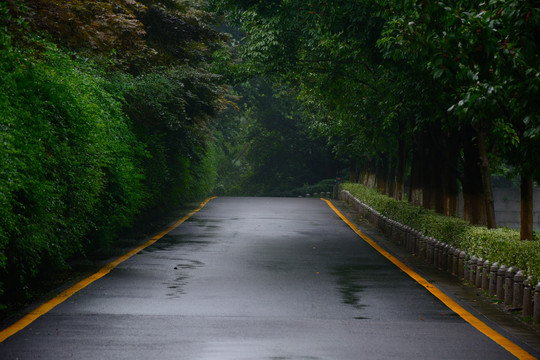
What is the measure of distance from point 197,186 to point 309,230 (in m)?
14.3

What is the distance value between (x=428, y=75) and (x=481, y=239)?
14.8ft

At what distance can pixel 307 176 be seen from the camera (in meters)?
63.4

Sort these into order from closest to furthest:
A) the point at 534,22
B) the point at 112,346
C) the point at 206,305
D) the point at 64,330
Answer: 1. the point at 534,22
2. the point at 112,346
3. the point at 64,330
4. the point at 206,305

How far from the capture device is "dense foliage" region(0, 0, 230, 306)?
9555mm

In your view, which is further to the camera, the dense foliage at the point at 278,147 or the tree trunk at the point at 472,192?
the dense foliage at the point at 278,147

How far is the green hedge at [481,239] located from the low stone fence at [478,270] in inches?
5.1

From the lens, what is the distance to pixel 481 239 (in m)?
12.5

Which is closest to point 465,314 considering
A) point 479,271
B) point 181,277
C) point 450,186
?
point 479,271

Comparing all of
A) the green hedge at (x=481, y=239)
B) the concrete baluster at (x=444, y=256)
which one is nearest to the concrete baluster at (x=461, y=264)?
the green hedge at (x=481, y=239)

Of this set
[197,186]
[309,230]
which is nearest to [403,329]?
[309,230]

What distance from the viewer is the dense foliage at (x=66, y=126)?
9555 millimetres

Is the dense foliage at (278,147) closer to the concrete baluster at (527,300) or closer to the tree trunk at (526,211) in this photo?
the tree trunk at (526,211)

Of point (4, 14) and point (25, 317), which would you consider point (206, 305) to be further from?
point (4, 14)

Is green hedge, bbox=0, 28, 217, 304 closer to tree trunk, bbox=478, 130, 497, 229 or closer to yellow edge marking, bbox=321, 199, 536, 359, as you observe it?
yellow edge marking, bbox=321, 199, 536, 359
